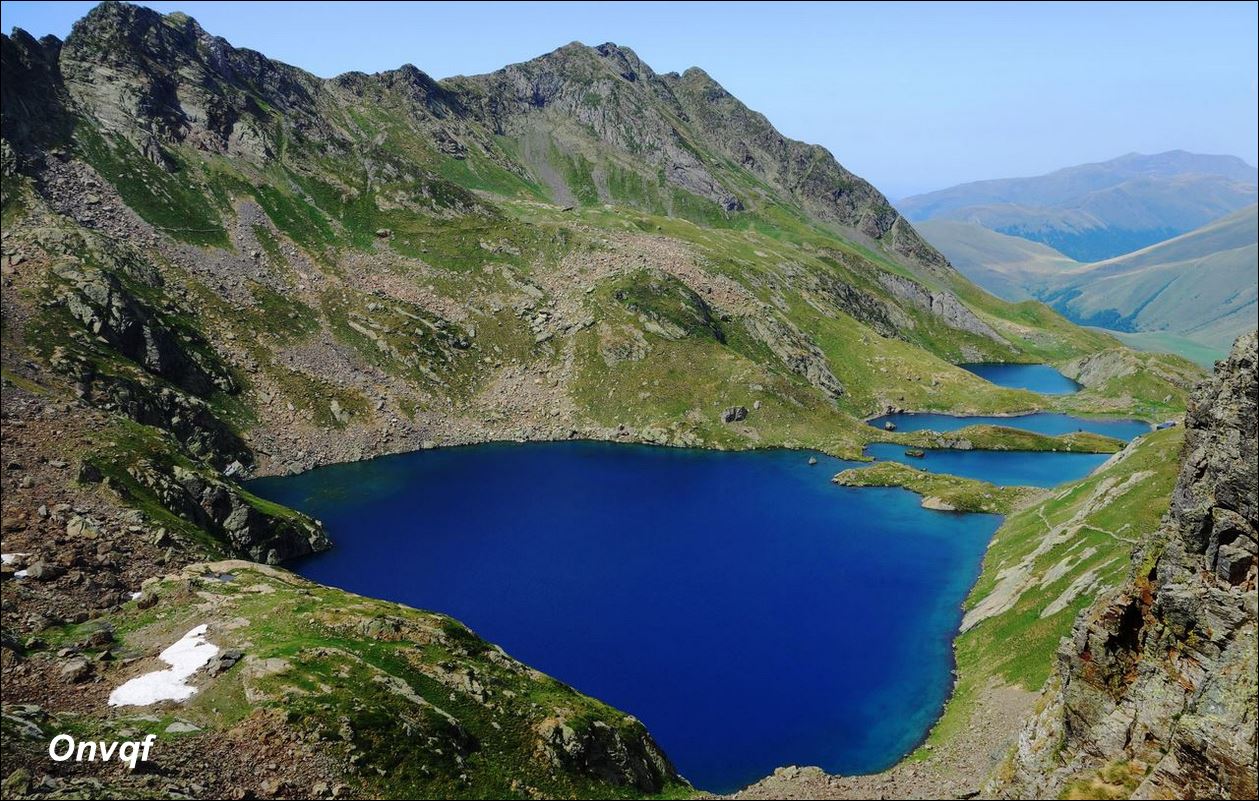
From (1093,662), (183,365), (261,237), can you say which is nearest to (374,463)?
(183,365)

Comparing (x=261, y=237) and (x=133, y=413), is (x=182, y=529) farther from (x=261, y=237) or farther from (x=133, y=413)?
(x=261, y=237)

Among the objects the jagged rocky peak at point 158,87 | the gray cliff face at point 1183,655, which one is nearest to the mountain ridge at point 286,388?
the jagged rocky peak at point 158,87

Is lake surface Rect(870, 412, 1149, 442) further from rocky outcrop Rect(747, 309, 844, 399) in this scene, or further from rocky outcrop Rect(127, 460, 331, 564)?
rocky outcrop Rect(127, 460, 331, 564)

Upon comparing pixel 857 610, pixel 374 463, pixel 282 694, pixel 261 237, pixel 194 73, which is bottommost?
pixel 857 610

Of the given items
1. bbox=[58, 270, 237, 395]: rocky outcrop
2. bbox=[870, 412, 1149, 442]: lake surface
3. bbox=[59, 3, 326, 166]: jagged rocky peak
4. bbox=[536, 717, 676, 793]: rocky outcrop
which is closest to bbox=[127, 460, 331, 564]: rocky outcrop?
bbox=[58, 270, 237, 395]: rocky outcrop

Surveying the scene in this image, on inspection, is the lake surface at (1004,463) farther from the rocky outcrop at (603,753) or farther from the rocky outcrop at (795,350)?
the rocky outcrop at (603,753)

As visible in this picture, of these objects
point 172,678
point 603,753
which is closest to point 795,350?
point 603,753
